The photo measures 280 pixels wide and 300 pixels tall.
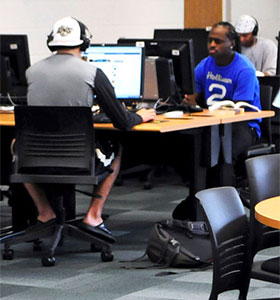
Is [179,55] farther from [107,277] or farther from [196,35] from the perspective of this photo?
[196,35]

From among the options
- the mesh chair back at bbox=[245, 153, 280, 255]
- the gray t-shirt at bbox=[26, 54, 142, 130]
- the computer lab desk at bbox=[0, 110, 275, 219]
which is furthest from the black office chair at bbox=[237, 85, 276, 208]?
the mesh chair back at bbox=[245, 153, 280, 255]

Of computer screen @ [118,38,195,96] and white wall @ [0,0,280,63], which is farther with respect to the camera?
white wall @ [0,0,280,63]

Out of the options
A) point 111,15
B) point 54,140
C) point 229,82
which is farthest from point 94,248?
point 111,15

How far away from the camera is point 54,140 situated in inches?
185

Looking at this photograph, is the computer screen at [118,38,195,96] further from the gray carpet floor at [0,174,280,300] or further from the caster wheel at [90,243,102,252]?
the caster wheel at [90,243,102,252]

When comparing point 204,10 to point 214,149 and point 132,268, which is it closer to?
point 214,149

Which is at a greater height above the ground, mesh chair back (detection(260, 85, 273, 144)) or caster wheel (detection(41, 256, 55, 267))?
mesh chair back (detection(260, 85, 273, 144))

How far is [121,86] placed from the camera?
5621 millimetres

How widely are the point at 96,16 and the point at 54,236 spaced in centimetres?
469

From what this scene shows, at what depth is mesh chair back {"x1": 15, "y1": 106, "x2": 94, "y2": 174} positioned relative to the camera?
15.2ft

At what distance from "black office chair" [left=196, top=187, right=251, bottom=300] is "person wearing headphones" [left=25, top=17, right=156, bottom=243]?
1.72 meters

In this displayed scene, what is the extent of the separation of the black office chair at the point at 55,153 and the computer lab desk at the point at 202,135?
28 centimetres

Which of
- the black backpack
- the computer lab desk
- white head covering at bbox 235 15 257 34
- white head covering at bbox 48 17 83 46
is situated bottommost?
the black backpack

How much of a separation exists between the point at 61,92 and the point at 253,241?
5.50 ft
